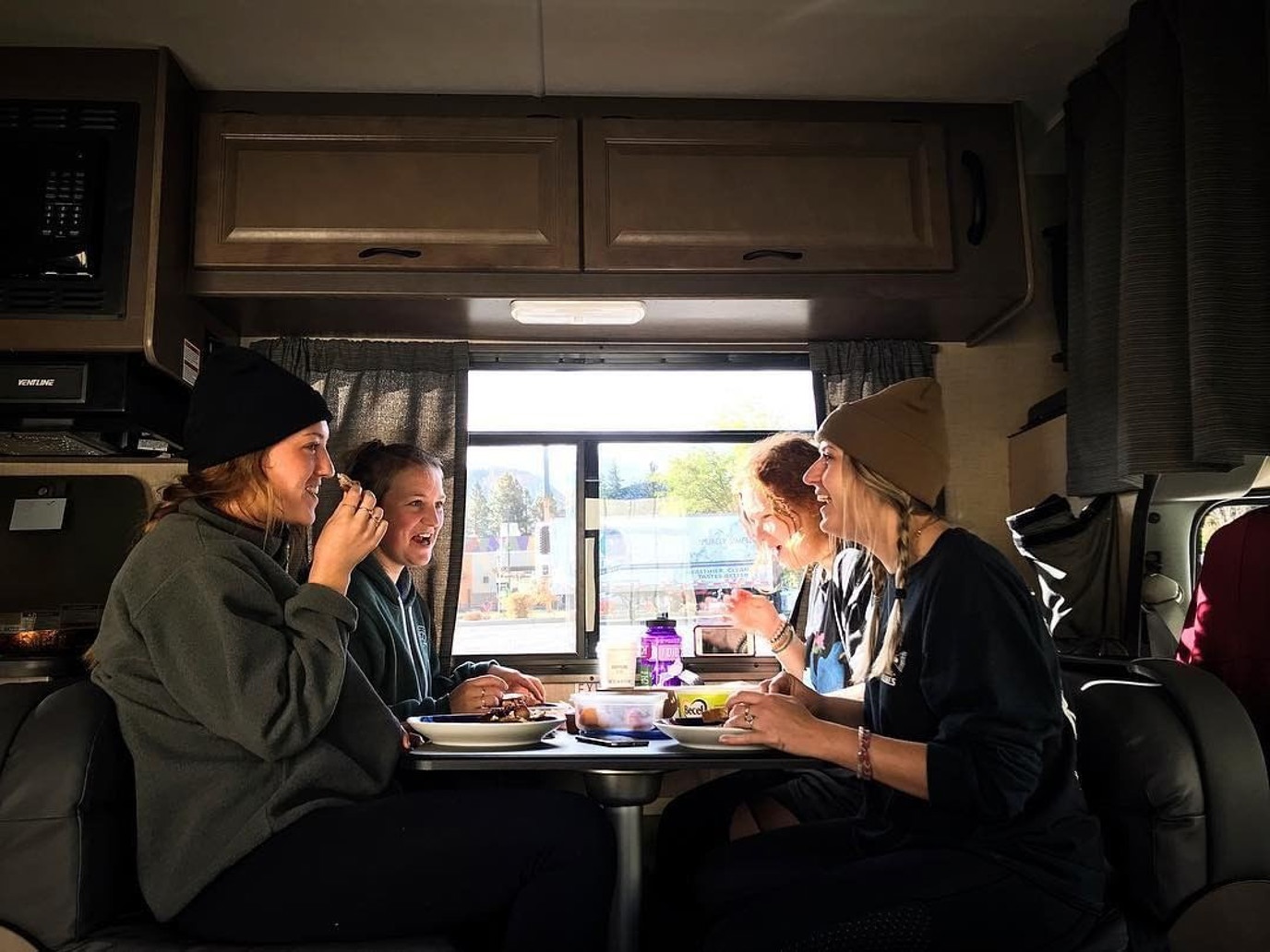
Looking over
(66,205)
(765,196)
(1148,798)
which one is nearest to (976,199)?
(765,196)

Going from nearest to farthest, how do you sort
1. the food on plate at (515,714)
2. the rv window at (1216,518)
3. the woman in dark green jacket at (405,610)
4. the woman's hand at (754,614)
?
the food on plate at (515,714) < the woman in dark green jacket at (405,610) < the rv window at (1216,518) < the woman's hand at (754,614)

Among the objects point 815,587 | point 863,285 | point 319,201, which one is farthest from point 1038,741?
point 319,201

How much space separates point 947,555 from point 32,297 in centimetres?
208

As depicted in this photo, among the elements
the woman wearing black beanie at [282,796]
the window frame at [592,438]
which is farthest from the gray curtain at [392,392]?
the woman wearing black beanie at [282,796]

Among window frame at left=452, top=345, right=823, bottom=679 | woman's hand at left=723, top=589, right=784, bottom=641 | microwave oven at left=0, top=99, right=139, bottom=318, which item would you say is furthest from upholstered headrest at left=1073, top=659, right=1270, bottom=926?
microwave oven at left=0, top=99, right=139, bottom=318

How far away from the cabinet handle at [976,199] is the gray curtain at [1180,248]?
0.27m

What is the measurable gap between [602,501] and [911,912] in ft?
5.33

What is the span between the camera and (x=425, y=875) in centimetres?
154

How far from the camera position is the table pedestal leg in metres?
1.88

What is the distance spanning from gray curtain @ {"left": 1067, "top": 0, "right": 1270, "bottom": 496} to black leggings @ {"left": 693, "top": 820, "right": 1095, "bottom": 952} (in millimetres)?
908

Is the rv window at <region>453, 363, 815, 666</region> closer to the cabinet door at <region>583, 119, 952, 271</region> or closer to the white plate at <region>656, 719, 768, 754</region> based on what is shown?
the cabinet door at <region>583, 119, 952, 271</region>

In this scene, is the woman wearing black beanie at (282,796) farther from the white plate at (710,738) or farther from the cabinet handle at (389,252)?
the cabinet handle at (389,252)

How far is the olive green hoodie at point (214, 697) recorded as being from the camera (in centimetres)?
151

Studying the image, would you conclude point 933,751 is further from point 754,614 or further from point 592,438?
point 592,438
